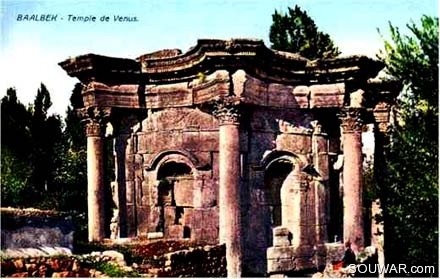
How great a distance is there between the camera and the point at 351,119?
15281mm

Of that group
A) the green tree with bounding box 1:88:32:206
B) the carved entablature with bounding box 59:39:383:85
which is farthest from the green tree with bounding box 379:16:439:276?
the green tree with bounding box 1:88:32:206

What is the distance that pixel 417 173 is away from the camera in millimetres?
12562

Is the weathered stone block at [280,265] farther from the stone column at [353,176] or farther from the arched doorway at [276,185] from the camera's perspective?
the stone column at [353,176]

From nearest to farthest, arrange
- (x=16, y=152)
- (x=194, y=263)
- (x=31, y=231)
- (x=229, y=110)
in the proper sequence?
1. (x=31, y=231)
2. (x=194, y=263)
3. (x=229, y=110)
4. (x=16, y=152)

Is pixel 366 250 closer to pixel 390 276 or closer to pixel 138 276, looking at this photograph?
pixel 390 276

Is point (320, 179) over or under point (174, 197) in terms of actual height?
over

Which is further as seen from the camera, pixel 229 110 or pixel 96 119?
pixel 96 119

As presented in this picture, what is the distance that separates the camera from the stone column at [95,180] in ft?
49.6

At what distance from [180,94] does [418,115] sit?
4.78 meters

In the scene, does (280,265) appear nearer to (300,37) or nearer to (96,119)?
Answer: (96,119)

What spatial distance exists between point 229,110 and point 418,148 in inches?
136

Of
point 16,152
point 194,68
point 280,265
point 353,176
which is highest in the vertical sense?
point 194,68

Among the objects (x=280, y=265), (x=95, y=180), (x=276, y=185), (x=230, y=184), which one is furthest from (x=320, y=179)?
(x=95, y=180)

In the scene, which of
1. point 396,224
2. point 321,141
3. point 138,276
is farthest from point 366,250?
point 138,276
